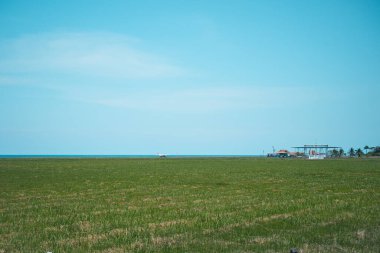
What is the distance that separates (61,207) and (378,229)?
14627mm

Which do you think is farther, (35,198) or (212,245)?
(35,198)

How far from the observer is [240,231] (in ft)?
40.1

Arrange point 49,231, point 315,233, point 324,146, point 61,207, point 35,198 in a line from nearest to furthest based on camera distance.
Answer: point 315,233 → point 49,231 → point 61,207 → point 35,198 → point 324,146

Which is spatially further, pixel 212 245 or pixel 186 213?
pixel 186 213

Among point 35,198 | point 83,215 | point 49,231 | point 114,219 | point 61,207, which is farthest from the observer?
point 35,198

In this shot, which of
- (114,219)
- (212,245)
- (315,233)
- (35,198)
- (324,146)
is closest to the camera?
(212,245)

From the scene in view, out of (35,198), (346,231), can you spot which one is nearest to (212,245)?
(346,231)

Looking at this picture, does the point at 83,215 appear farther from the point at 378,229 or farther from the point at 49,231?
the point at 378,229

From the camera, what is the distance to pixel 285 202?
19.0m

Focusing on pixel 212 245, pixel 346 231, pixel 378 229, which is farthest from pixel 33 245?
pixel 378 229

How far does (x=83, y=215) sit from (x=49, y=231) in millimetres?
3252

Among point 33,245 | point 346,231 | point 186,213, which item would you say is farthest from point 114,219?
point 346,231

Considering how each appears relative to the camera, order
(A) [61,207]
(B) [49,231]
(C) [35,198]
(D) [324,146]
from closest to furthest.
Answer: (B) [49,231] < (A) [61,207] < (C) [35,198] < (D) [324,146]

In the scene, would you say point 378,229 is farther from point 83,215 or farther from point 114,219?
point 83,215
